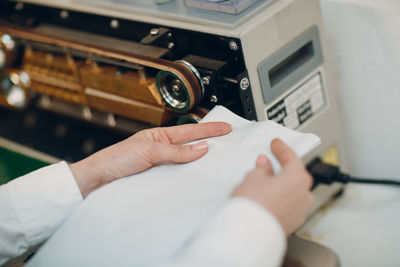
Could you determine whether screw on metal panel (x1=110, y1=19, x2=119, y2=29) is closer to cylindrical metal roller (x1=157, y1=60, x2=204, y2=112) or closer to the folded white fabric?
cylindrical metal roller (x1=157, y1=60, x2=204, y2=112)

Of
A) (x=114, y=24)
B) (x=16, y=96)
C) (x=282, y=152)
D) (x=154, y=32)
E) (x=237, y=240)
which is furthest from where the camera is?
(x=16, y=96)

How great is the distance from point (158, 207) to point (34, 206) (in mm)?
239

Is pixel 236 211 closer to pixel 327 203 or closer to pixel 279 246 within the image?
pixel 279 246

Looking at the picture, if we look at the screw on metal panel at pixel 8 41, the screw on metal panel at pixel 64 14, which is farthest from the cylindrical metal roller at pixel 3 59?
the screw on metal panel at pixel 64 14

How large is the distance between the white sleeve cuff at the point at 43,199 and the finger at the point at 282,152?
13.6 inches

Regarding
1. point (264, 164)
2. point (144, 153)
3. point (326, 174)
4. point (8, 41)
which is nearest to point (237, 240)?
point (264, 164)

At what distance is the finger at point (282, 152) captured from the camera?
69 cm

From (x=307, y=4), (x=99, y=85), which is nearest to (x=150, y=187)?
(x=99, y=85)

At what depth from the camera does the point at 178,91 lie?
91 cm

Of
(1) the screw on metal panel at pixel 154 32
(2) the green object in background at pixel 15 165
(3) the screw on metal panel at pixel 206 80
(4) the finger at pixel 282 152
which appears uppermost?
(1) the screw on metal panel at pixel 154 32

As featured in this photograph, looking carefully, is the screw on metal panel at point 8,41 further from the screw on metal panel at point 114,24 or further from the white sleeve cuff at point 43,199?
the white sleeve cuff at point 43,199

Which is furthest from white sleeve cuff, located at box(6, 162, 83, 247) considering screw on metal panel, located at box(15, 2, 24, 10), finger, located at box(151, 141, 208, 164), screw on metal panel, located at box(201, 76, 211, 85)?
screw on metal panel, located at box(15, 2, 24, 10)

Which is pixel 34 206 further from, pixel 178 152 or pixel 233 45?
pixel 233 45

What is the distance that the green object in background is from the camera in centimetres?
106
